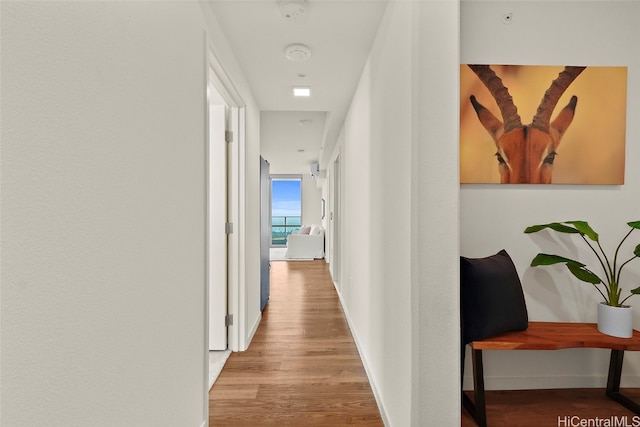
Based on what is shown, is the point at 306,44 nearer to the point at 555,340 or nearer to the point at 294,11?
the point at 294,11

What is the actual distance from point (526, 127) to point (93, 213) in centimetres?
234

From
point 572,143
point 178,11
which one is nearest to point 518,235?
point 572,143

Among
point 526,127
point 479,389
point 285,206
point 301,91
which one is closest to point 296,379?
point 479,389

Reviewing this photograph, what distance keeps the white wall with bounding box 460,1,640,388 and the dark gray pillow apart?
331 millimetres

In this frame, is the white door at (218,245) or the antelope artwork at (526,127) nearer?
the antelope artwork at (526,127)

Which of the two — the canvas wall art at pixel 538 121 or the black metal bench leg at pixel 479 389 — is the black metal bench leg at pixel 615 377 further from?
the canvas wall art at pixel 538 121

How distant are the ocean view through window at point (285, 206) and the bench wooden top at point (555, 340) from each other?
360 inches

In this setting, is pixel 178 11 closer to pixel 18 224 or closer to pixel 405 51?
pixel 405 51

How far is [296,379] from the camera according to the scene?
2.32 m

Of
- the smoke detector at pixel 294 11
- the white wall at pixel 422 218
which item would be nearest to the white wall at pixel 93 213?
the smoke detector at pixel 294 11

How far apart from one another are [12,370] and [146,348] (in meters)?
0.51

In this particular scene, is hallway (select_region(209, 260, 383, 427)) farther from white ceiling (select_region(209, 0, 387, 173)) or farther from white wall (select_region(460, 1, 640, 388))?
white ceiling (select_region(209, 0, 387, 173))

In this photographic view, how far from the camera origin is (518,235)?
2086 mm

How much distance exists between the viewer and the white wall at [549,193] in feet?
6.76
